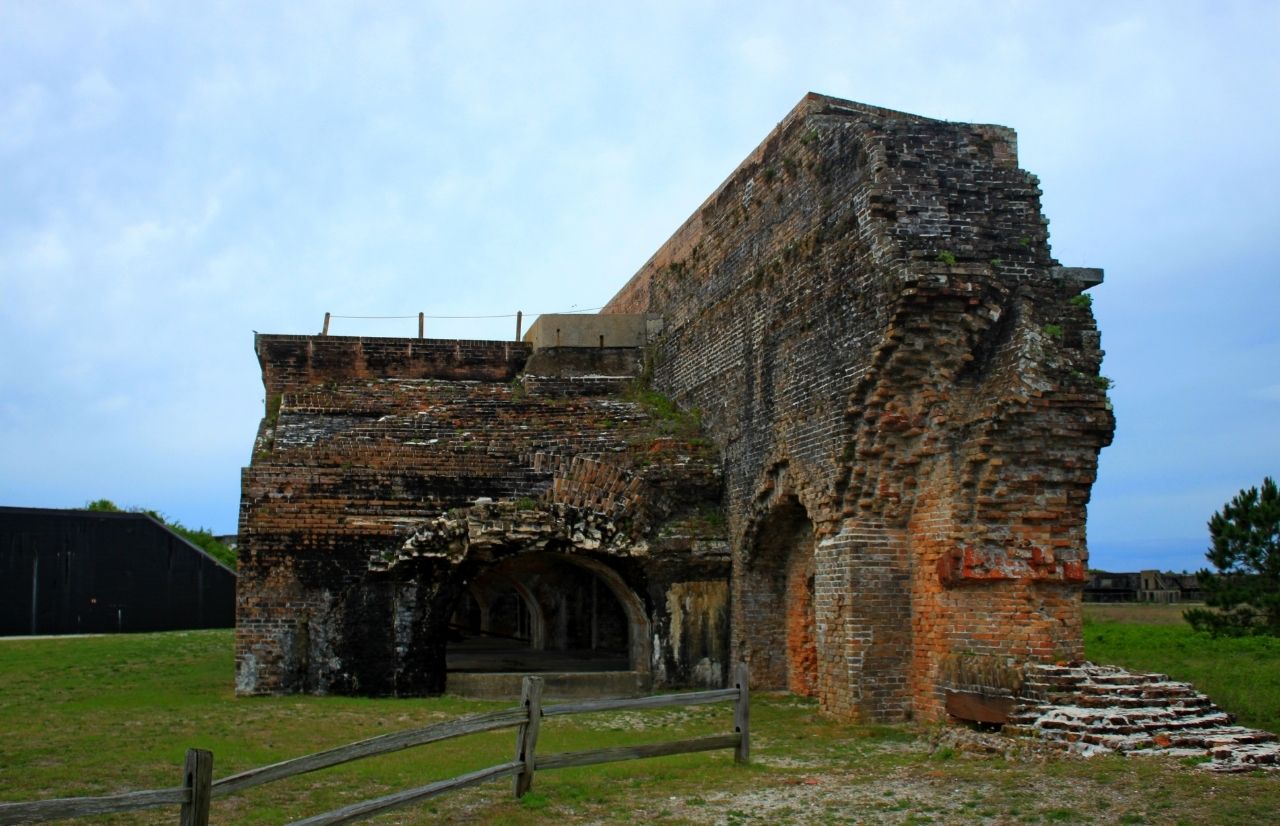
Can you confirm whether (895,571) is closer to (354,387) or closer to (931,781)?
(931,781)

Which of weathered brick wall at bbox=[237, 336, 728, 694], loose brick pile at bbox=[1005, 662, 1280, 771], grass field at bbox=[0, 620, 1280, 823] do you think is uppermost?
weathered brick wall at bbox=[237, 336, 728, 694]

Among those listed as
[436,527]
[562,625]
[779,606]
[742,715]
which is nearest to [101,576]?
[562,625]

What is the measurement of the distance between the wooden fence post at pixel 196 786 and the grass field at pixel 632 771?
166cm

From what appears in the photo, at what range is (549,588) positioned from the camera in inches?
966

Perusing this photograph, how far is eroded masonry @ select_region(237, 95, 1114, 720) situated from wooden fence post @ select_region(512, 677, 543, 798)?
4.65 metres

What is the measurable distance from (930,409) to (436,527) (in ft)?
23.4

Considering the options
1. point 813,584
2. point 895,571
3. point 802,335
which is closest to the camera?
point 895,571

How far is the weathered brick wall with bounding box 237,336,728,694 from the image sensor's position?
15617 millimetres

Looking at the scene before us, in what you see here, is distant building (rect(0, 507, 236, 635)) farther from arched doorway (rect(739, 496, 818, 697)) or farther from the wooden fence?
the wooden fence

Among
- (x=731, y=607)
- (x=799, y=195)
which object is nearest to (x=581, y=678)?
(x=731, y=607)

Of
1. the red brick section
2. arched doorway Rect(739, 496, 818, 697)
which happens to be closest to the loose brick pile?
the red brick section

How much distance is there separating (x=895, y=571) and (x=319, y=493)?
7.96 metres

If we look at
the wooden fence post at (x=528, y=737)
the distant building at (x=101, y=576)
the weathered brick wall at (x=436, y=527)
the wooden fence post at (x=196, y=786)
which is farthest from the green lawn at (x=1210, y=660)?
the distant building at (x=101, y=576)

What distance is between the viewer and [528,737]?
843 cm
